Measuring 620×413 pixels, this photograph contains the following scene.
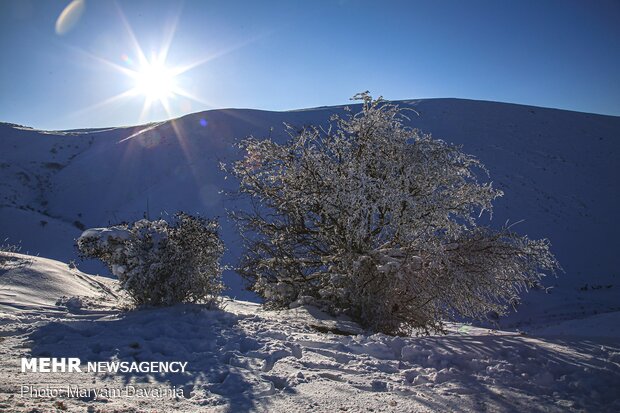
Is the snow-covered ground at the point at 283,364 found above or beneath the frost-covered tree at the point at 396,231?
beneath

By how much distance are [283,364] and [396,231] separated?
107 inches

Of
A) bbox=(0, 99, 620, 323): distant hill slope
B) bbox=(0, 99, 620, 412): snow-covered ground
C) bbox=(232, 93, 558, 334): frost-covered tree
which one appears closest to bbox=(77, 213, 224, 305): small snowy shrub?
bbox=(0, 99, 620, 412): snow-covered ground

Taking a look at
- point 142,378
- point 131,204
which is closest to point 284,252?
point 142,378

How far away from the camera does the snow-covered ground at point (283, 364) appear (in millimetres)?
2547

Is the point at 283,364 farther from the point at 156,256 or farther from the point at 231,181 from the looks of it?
the point at 231,181

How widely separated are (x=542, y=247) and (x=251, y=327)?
428 cm

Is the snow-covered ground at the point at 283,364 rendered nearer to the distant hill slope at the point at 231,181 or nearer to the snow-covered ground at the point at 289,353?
the snow-covered ground at the point at 289,353

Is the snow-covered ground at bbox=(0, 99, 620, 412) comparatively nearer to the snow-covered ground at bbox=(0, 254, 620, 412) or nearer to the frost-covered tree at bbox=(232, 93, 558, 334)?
the snow-covered ground at bbox=(0, 254, 620, 412)

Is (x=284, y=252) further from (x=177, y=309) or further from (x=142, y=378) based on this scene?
(x=142, y=378)

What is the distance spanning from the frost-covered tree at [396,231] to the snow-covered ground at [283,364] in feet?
3.10

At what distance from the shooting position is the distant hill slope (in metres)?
16.5

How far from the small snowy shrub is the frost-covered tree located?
156 centimetres

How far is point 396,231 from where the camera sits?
213 inches

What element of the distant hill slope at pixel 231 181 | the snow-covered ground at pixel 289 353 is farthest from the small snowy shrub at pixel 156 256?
the distant hill slope at pixel 231 181
